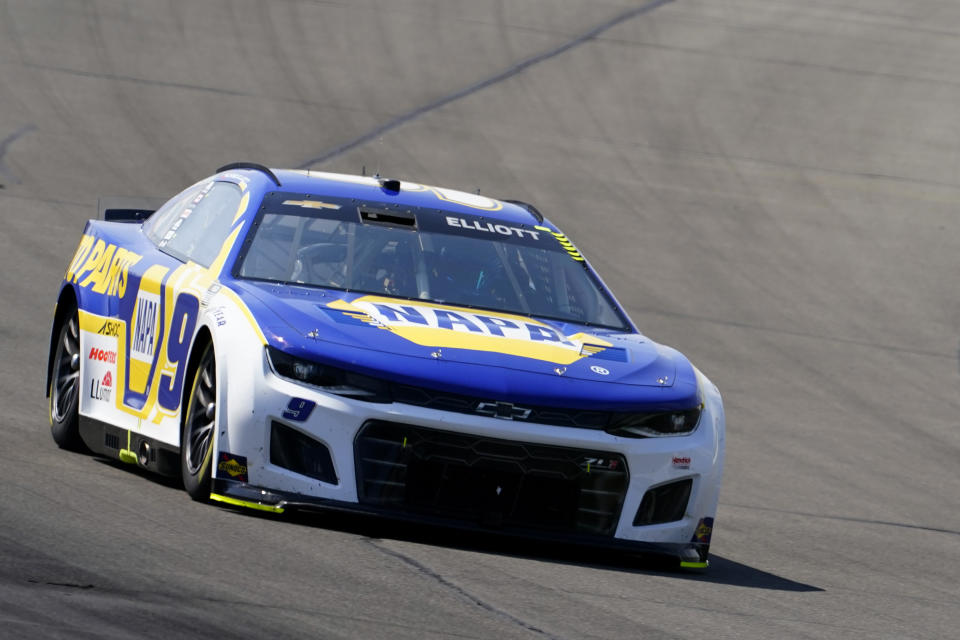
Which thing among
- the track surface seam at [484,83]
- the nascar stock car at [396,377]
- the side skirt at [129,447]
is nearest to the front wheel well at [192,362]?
the nascar stock car at [396,377]

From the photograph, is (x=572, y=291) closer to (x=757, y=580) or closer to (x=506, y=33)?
(x=757, y=580)

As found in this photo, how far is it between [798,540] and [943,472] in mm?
3188

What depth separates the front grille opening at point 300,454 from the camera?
6.71 metres

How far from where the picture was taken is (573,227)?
17562 millimetres

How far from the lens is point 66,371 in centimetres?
898

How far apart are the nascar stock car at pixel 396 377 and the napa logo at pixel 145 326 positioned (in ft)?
0.04

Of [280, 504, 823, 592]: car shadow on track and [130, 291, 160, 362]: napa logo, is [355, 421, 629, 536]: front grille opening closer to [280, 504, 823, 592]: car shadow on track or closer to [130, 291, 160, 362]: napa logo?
[280, 504, 823, 592]: car shadow on track

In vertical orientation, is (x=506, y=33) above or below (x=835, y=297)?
above

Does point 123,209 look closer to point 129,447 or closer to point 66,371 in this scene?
point 66,371

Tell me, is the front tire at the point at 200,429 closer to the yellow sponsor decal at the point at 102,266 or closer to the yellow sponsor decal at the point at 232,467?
the yellow sponsor decal at the point at 232,467

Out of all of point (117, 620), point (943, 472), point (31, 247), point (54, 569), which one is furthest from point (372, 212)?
point (31, 247)

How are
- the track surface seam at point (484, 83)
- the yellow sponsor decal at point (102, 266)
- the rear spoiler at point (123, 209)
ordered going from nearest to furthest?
the yellow sponsor decal at point (102, 266) → the rear spoiler at point (123, 209) → the track surface seam at point (484, 83)

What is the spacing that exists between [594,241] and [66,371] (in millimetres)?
8812

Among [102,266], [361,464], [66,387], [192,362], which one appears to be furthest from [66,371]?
[361,464]
